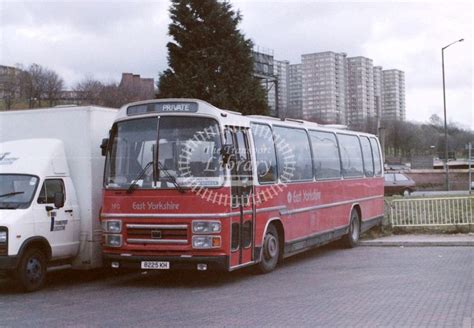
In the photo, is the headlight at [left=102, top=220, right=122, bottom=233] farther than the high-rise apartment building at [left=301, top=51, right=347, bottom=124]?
No

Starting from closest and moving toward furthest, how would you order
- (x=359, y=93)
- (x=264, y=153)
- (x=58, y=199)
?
1. (x=58, y=199)
2. (x=264, y=153)
3. (x=359, y=93)

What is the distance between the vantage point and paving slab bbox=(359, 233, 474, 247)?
670 inches

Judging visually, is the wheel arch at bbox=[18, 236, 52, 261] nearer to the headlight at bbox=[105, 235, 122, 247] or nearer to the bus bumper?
the headlight at bbox=[105, 235, 122, 247]

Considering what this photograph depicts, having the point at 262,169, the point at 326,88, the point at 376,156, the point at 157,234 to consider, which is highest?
the point at 326,88

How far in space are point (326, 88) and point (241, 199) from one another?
70.3 meters

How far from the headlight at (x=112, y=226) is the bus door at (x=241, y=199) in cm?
197

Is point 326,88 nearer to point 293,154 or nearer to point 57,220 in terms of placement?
point 293,154

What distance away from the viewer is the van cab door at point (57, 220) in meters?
11.2

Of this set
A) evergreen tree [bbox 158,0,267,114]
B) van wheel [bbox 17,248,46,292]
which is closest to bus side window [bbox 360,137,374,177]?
van wheel [bbox 17,248,46,292]

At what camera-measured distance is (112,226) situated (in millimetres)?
11664

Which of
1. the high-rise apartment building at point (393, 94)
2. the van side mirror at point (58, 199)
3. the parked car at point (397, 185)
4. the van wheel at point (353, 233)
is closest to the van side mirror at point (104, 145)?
the van side mirror at point (58, 199)

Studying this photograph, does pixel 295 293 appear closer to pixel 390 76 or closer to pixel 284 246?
pixel 284 246

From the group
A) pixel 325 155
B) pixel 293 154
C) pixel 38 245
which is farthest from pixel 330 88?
pixel 38 245

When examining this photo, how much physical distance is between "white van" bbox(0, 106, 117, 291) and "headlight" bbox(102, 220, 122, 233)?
0.56 metres
